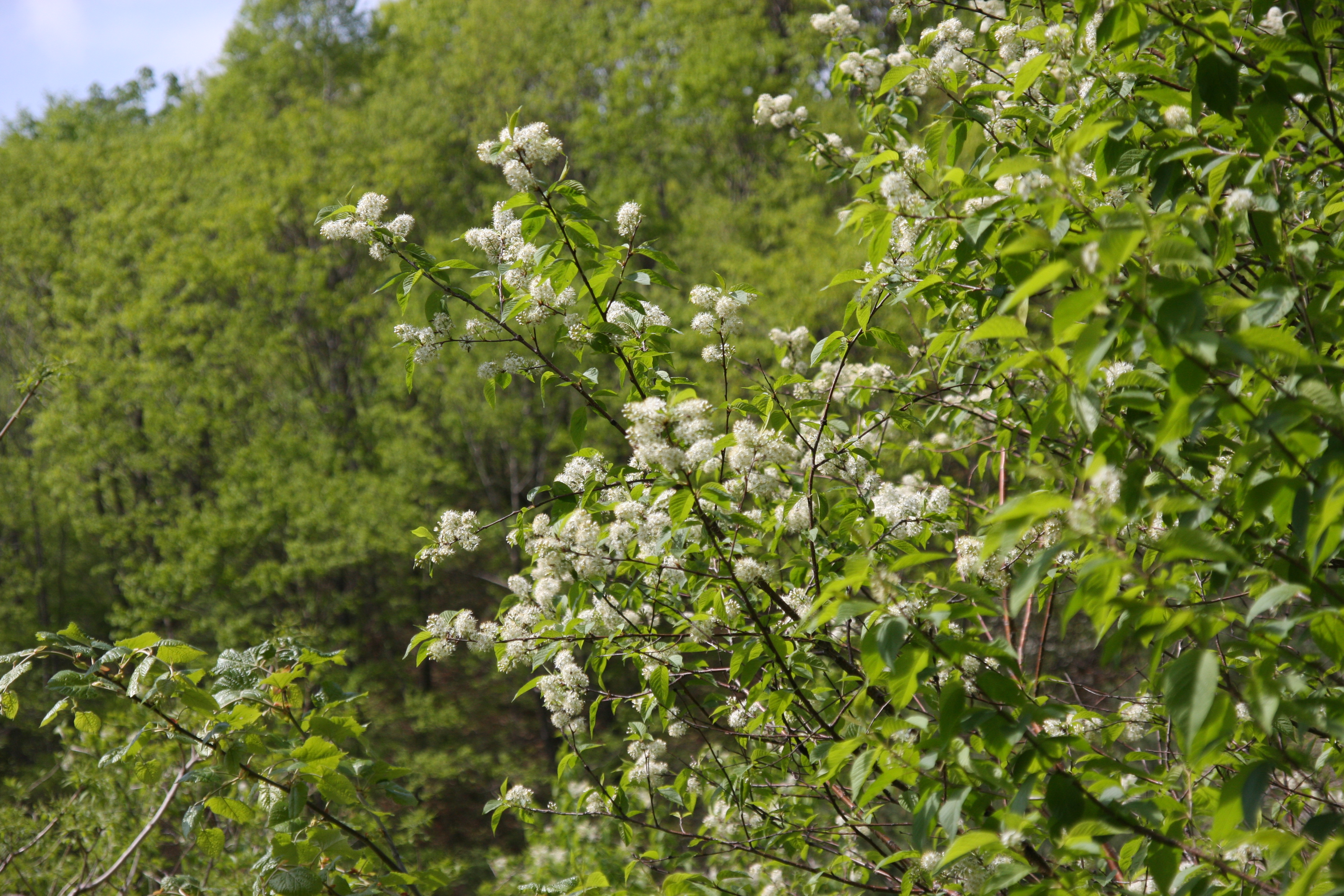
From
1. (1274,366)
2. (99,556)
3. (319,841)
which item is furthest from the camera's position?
(99,556)

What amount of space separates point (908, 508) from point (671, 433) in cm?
87

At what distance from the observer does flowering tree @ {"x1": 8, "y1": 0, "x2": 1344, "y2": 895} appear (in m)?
1.36

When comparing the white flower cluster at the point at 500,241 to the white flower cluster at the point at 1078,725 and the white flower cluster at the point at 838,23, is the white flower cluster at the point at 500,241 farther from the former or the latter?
the white flower cluster at the point at 838,23

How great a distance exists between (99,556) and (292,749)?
58.3 feet

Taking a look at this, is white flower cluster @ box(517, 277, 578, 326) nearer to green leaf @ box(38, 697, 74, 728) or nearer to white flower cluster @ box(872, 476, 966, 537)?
white flower cluster @ box(872, 476, 966, 537)

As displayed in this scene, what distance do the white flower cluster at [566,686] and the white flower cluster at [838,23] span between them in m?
3.53

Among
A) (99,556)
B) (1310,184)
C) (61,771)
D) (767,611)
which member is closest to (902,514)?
(767,611)

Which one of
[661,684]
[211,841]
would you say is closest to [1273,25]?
[661,684]

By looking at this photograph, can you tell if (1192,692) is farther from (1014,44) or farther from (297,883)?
(1014,44)

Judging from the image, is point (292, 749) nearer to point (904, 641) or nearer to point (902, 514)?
point (904, 641)

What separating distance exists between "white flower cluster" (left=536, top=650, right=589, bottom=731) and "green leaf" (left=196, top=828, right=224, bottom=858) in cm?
97

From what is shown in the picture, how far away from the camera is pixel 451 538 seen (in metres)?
2.77

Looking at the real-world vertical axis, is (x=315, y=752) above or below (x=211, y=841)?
above

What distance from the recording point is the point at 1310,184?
2488 millimetres
